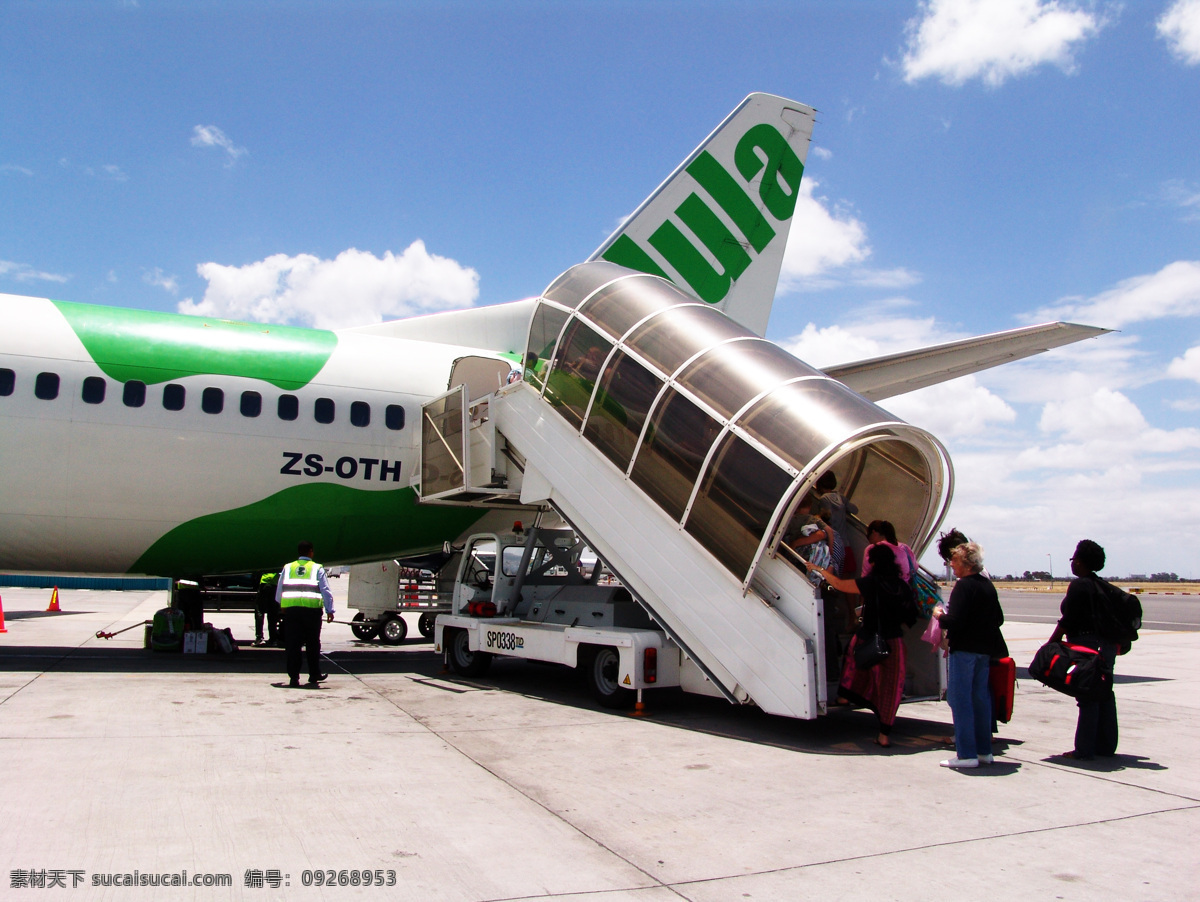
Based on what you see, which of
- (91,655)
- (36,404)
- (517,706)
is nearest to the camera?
(517,706)

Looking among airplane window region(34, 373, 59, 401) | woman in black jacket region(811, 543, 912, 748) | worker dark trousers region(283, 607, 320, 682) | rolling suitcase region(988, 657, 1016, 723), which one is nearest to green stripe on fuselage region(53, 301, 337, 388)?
airplane window region(34, 373, 59, 401)

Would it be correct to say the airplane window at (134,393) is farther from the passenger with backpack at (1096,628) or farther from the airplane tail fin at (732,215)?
the passenger with backpack at (1096,628)

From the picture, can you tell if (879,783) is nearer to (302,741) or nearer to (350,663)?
(302,741)

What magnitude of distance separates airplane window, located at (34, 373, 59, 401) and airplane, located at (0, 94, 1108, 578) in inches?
0.6

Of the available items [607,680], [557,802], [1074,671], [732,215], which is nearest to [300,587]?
[607,680]

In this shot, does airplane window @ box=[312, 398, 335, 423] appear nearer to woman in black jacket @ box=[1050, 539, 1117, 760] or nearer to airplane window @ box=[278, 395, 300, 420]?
airplane window @ box=[278, 395, 300, 420]

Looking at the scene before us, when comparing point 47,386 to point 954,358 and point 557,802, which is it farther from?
point 954,358

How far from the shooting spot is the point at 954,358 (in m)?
12.6

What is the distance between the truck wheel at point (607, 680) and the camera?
344 inches

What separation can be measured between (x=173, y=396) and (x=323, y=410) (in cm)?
191

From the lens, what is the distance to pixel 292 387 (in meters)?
12.0

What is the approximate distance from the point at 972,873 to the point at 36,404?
447 inches

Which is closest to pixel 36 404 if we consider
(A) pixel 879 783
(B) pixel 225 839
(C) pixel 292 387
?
(C) pixel 292 387

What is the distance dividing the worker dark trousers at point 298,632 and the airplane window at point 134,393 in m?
3.56
